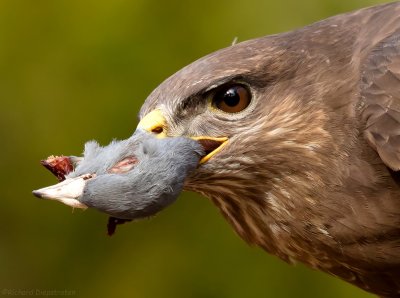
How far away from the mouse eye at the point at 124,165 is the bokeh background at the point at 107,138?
1.43 meters

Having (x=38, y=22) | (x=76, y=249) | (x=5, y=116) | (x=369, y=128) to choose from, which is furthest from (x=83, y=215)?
(x=369, y=128)

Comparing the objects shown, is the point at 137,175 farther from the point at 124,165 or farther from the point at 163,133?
the point at 163,133

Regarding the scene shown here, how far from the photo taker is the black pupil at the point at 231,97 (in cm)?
169

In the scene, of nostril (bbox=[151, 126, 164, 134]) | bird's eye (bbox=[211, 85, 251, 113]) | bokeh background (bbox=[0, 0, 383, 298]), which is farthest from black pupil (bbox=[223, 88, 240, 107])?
bokeh background (bbox=[0, 0, 383, 298])

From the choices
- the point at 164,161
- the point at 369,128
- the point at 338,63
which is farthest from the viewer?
the point at 338,63

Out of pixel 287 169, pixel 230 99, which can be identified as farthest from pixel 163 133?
pixel 287 169

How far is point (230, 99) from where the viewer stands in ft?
5.55

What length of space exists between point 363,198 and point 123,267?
1.48 meters

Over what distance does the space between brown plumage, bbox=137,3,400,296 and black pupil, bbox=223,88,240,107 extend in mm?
18

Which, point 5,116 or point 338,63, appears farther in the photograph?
point 5,116

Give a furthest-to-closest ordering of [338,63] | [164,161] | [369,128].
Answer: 1. [338,63]
2. [369,128]
3. [164,161]

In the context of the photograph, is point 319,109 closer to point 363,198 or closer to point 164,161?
point 363,198

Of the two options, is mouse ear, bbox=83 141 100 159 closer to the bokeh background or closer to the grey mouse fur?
Answer: the grey mouse fur

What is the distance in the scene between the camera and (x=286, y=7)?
299cm
